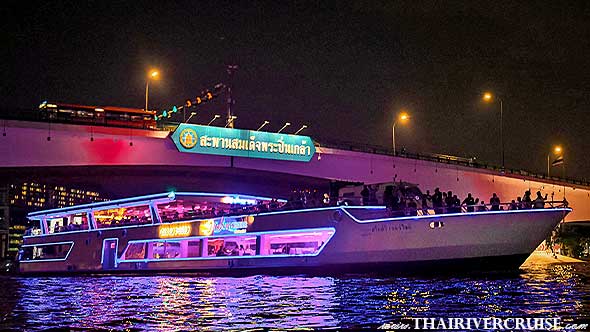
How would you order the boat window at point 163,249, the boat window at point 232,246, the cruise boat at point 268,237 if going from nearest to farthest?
the cruise boat at point 268,237 → the boat window at point 232,246 → the boat window at point 163,249

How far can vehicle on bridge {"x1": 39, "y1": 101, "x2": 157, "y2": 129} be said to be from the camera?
47312 mm

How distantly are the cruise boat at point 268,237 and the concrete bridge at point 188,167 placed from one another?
341 centimetres

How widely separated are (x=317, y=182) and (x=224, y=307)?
42601 millimetres

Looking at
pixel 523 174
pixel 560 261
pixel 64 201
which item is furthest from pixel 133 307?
pixel 64 201

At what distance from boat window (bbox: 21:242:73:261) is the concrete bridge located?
201 inches

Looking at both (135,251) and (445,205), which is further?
(135,251)

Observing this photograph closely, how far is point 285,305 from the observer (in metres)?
18.2

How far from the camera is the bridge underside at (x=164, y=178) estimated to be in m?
49.0

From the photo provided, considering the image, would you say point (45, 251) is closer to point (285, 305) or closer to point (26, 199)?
point (285, 305)

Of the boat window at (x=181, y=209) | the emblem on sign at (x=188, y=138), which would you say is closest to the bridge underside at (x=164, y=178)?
the boat window at (x=181, y=209)

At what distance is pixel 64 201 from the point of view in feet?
534

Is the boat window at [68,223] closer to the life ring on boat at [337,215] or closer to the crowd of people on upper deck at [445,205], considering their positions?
the life ring on boat at [337,215]

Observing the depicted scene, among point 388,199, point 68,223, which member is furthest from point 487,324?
point 68,223

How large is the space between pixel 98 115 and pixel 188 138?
6833mm
